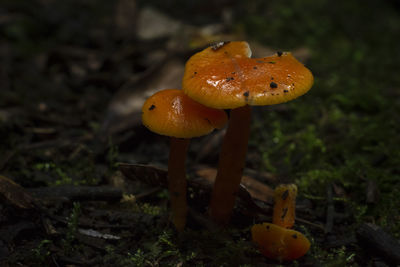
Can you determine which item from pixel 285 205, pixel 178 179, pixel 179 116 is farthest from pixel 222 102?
pixel 285 205

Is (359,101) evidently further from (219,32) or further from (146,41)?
(146,41)

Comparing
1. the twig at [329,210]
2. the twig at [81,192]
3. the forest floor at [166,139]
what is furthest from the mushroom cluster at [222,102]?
the twig at [329,210]

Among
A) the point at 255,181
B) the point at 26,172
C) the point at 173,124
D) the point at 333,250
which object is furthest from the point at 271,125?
the point at 26,172

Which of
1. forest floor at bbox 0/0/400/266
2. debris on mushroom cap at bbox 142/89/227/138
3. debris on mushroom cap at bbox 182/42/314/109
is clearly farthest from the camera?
forest floor at bbox 0/0/400/266

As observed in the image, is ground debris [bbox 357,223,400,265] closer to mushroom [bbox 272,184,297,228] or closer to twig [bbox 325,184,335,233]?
twig [bbox 325,184,335,233]

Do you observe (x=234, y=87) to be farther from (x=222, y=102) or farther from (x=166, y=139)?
(x=166, y=139)

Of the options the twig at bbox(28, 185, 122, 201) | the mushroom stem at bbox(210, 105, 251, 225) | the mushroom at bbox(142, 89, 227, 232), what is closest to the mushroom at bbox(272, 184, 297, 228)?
the mushroom stem at bbox(210, 105, 251, 225)
